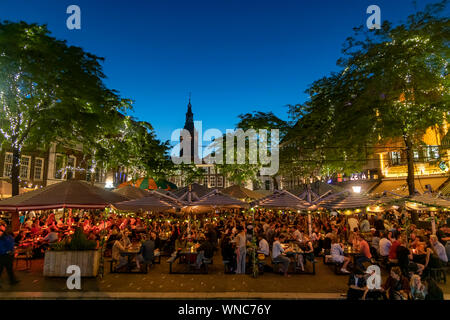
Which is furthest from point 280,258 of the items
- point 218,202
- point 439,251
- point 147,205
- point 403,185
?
point 403,185

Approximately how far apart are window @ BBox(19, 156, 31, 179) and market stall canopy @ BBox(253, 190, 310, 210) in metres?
26.4

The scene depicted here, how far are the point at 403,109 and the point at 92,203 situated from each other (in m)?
16.8

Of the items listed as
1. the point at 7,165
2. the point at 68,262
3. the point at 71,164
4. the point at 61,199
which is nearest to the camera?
the point at 68,262

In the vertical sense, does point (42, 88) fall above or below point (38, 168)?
above

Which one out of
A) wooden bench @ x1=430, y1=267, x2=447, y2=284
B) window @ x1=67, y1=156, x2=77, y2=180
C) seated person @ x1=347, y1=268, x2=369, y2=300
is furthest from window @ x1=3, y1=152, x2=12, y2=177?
wooden bench @ x1=430, y1=267, x2=447, y2=284

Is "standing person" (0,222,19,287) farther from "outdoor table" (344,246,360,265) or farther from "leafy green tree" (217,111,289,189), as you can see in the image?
"leafy green tree" (217,111,289,189)

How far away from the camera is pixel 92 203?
1166cm

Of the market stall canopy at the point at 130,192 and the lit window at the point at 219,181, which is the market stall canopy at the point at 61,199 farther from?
the lit window at the point at 219,181

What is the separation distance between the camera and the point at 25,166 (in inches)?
1070

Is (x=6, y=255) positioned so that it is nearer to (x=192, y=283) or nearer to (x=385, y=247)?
(x=192, y=283)

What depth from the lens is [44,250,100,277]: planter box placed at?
972cm

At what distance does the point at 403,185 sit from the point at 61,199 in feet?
79.6
